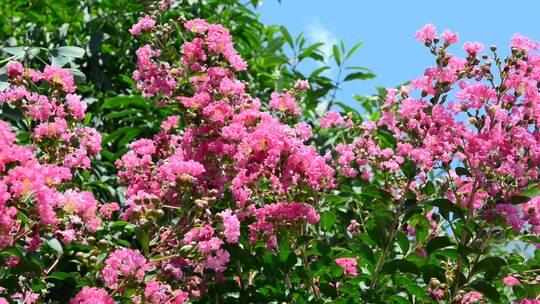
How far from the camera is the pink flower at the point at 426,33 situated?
3320 millimetres

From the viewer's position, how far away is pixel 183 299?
2.62 meters

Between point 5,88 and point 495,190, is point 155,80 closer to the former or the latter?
point 5,88

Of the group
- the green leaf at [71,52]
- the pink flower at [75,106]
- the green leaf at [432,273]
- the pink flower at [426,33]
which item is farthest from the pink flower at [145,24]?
the green leaf at [432,273]

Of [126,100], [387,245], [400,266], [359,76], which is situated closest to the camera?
[400,266]

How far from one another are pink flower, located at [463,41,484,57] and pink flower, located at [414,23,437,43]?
146 millimetres

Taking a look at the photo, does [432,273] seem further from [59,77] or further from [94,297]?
[59,77]

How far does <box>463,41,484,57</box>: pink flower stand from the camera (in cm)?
328

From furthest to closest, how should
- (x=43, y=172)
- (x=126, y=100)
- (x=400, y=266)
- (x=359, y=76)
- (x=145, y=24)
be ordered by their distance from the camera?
1. (x=359, y=76)
2. (x=126, y=100)
3. (x=145, y=24)
4. (x=400, y=266)
5. (x=43, y=172)

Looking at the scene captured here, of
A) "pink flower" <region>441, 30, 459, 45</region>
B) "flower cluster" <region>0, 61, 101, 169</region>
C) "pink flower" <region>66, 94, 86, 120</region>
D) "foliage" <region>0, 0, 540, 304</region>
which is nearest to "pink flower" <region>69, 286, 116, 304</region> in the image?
"foliage" <region>0, 0, 540, 304</region>

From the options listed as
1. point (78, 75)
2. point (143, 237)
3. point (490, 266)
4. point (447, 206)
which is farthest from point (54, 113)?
point (490, 266)

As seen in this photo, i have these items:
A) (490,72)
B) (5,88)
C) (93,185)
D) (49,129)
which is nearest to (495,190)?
(490,72)

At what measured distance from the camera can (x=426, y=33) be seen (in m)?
3.33

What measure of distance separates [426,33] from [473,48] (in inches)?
8.3

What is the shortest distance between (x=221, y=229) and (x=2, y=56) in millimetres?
1780
